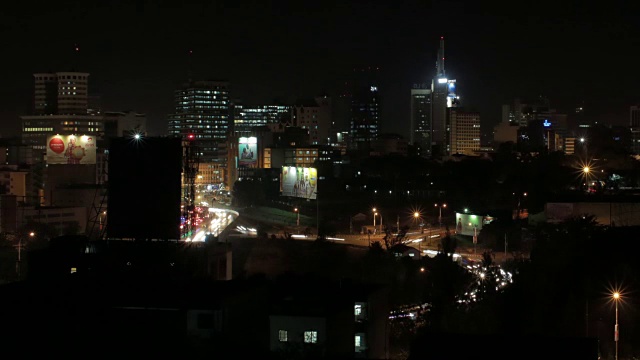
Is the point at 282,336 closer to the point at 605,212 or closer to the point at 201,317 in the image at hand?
the point at 201,317

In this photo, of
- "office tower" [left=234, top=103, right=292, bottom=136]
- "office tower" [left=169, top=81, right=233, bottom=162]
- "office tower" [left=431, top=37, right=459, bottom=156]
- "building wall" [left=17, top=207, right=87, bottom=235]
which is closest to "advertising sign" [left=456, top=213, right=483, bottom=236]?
"building wall" [left=17, top=207, right=87, bottom=235]

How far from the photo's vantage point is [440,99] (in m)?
48.1

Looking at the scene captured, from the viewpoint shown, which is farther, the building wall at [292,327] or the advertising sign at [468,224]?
the advertising sign at [468,224]

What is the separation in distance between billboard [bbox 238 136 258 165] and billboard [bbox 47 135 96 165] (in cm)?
416

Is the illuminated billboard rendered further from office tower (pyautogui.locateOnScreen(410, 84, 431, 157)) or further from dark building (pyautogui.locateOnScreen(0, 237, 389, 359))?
office tower (pyautogui.locateOnScreen(410, 84, 431, 157))

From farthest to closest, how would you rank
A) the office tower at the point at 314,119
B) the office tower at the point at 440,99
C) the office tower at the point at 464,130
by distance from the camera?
the office tower at the point at 440,99 < the office tower at the point at 464,130 < the office tower at the point at 314,119

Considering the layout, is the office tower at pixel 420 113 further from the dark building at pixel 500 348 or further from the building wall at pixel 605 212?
the dark building at pixel 500 348

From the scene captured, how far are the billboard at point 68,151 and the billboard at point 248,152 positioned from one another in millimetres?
4163

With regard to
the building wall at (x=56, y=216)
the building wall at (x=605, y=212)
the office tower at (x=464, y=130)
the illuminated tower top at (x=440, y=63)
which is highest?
the illuminated tower top at (x=440, y=63)

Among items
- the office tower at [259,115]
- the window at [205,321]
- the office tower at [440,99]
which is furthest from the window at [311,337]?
the office tower at [440,99]

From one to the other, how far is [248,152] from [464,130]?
61.8 feet

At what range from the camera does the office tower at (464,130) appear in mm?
43375

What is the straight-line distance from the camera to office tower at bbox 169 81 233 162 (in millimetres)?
39625

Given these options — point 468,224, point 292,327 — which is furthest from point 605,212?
point 292,327
